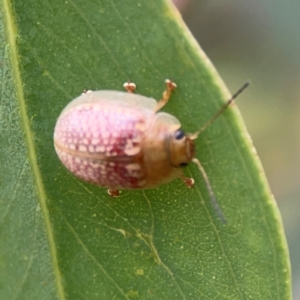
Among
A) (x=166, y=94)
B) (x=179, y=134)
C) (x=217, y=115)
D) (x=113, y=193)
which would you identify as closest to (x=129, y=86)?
(x=166, y=94)

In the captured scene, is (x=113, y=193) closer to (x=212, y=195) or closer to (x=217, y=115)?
(x=212, y=195)

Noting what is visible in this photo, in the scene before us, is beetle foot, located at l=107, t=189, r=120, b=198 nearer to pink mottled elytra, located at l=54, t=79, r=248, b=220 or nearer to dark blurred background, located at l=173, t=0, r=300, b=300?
pink mottled elytra, located at l=54, t=79, r=248, b=220

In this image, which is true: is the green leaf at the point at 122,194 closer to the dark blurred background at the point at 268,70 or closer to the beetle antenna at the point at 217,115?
the beetle antenna at the point at 217,115

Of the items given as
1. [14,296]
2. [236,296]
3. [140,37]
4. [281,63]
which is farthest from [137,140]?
[281,63]

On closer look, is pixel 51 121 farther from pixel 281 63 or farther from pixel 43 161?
pixel 281 63

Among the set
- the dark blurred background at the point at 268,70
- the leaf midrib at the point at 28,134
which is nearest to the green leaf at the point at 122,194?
the leaf midrib at the point at 28,134

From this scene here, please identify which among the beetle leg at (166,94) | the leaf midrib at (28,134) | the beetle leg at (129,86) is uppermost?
the beetle leg at (166,94)
